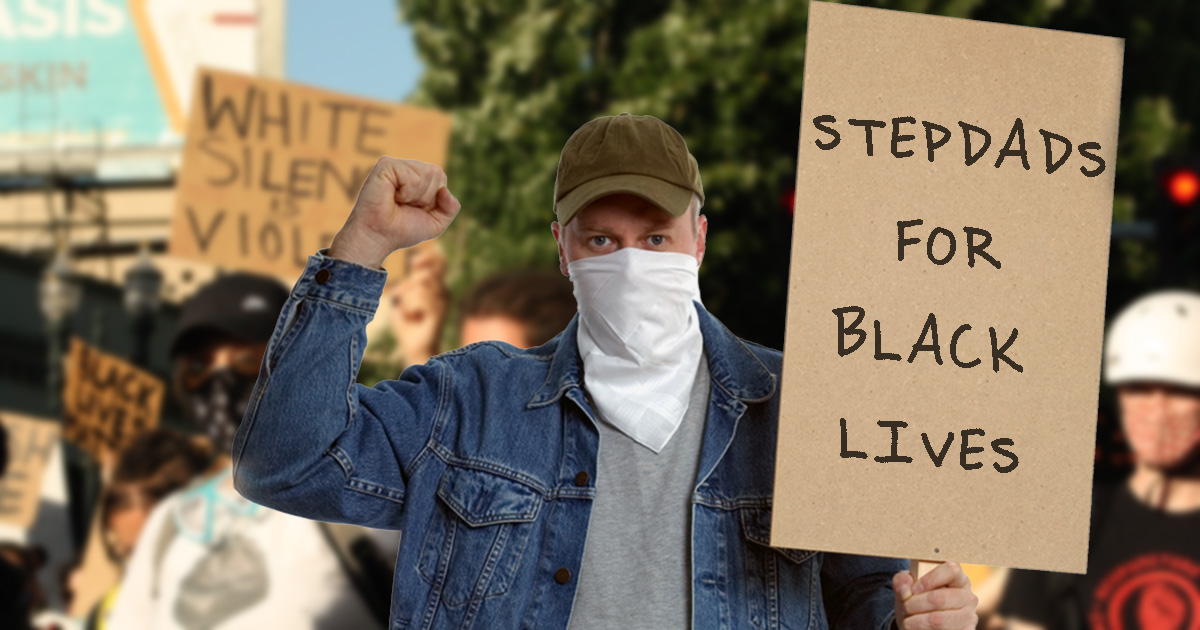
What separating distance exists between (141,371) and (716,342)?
257 inches

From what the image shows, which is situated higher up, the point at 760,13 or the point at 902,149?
the point at 760,13

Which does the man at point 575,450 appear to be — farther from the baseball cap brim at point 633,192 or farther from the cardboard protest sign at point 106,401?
the cardboard protest sign at point 106,401

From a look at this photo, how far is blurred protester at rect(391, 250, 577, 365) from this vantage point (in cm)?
566

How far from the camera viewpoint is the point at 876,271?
6.72 ft

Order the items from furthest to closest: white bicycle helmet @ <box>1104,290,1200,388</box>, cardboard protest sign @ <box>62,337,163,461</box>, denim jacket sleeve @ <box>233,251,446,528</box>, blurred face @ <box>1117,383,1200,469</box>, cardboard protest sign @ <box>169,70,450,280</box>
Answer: cardboard protest sign @ <box>62,337,163,461</box> < white bicycle helmet @ <box>1104,290,1200,388</box> < blurred face @ <box>1117,383,1200,469</box> < cardboard protest sign @ <box>169,70,450,280</box> < denim jacket sleeve @ <box>233,251,446,528</box>

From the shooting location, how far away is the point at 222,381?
6.36 metres

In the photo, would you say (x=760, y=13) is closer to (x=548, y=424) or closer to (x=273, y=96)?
(x=273, y=96)

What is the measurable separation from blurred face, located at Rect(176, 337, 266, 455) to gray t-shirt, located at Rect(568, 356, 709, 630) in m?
4.40

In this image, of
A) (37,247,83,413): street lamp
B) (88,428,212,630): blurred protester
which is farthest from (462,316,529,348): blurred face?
(37,247,83,413): street lamp

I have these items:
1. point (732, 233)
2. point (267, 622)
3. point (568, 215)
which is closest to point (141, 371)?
point (267, 622)

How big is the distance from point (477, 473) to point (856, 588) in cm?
64

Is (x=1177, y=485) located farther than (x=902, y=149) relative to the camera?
Yes

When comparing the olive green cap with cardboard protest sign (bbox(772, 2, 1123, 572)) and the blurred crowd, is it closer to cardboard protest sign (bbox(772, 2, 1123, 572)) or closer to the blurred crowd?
cardboard protest sign (bbox(772, 2, 1123, 572))

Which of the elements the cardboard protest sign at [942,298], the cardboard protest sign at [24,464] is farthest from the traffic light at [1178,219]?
the cardboard protest sign at [24,464]
